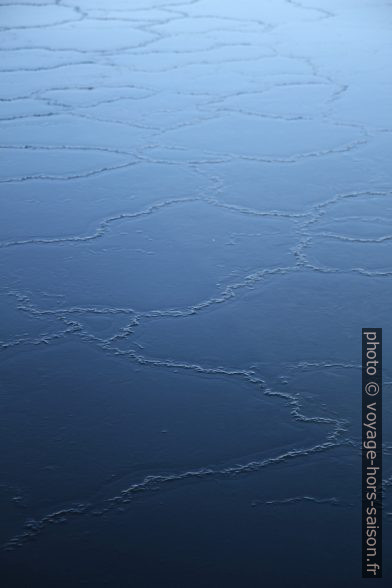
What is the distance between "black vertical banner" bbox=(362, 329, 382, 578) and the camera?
1.55 m

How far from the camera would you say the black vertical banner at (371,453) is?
1546 millimetres

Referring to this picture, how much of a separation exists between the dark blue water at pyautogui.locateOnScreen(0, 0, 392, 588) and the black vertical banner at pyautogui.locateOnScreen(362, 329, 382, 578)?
0.01m

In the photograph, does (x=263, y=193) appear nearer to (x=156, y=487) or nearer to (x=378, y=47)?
(x=156, y=487)

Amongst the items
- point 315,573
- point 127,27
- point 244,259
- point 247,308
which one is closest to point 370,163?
point 244,259

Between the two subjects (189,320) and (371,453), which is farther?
(189,320)

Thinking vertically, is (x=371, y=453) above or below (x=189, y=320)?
below

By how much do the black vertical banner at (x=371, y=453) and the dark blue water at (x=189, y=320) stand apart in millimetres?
14

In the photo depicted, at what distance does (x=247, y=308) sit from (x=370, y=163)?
122 cm

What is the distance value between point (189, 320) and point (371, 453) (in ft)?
2.14

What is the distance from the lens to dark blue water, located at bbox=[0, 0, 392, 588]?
160 centimetres

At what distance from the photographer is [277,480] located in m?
1.74

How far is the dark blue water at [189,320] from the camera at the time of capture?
1601 millimetres

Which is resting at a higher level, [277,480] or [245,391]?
[245,391]

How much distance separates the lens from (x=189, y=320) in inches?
92.0
